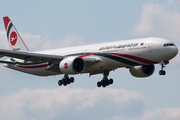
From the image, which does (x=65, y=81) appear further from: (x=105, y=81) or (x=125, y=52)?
(x=125, y=52)

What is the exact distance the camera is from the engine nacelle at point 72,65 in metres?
47.3

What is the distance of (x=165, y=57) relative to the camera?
46062 millimetres

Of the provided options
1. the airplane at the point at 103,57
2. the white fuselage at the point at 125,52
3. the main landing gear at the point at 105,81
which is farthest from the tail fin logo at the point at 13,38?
the main landing gear at the point at 105,81

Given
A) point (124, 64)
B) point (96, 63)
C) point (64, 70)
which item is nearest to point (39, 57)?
point (64, 70)

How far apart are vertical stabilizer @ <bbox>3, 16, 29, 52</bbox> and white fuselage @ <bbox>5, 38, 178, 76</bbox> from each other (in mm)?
10103

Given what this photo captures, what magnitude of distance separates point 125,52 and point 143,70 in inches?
327

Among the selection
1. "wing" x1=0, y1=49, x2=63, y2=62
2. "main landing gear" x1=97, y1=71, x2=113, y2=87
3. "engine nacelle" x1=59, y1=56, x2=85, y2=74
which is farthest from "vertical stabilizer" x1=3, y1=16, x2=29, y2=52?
"engine nacelle" x1=59, y1=56, x2=85, y2=74

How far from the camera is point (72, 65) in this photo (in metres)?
47.2

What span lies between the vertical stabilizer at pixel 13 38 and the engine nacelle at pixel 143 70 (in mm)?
17152

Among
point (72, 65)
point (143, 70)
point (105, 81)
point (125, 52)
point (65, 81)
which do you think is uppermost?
point (125, 52)

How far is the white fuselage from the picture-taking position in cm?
4631

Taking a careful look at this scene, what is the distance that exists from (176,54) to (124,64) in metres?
6.46

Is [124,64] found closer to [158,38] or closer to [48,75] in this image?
[158,38]

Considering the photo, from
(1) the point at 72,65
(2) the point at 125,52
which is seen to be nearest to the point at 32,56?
(1) the point at 72,65
